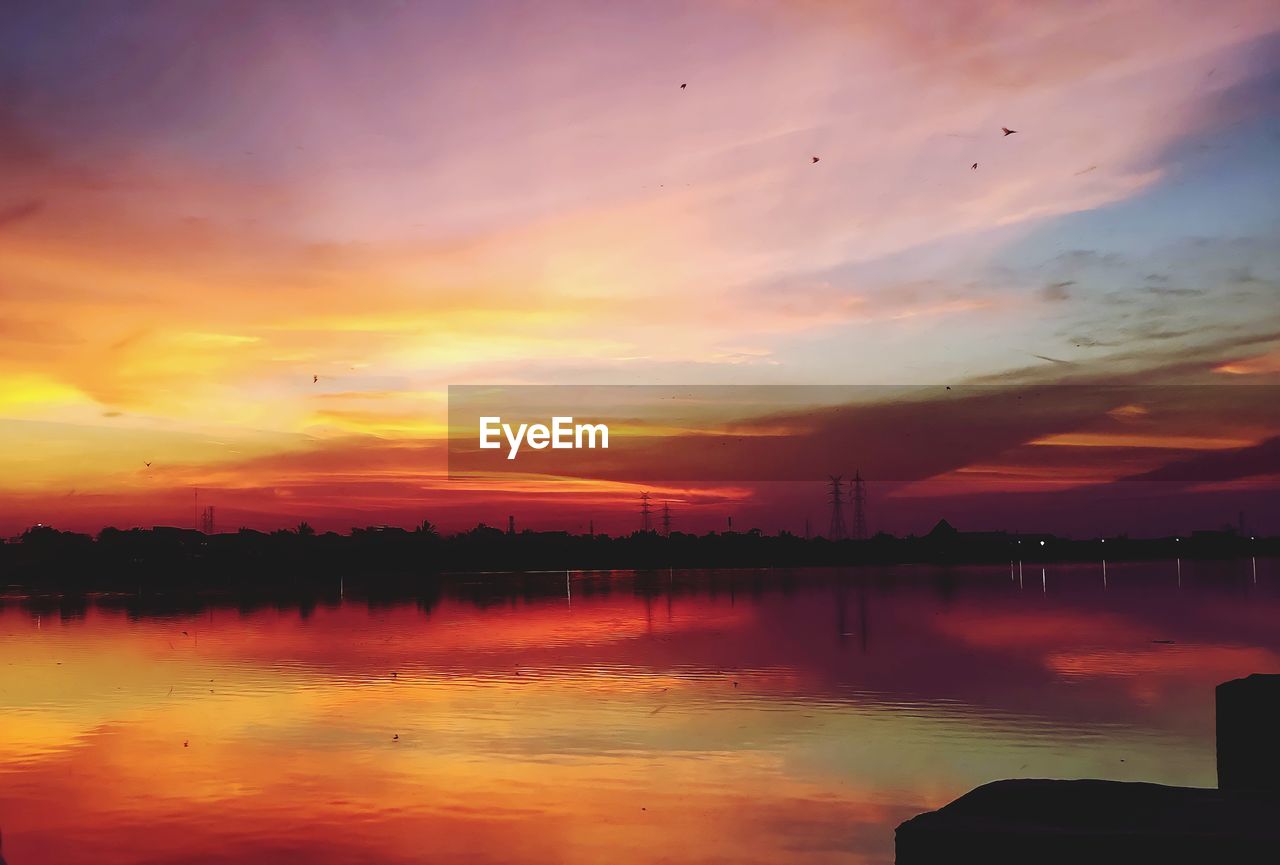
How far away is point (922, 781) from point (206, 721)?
18.0 metres

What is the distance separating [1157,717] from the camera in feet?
97.2

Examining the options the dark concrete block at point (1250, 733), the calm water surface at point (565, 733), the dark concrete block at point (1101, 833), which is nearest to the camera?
the dark concrete block at point (1101, 833)

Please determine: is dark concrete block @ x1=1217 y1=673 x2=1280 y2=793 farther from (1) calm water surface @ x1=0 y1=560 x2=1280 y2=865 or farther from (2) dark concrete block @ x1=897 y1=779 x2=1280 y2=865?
(2) dark concrete block @ x1=897 y1=779 x2=1280 y2=865

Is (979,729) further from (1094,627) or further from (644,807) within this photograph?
(1094,627)

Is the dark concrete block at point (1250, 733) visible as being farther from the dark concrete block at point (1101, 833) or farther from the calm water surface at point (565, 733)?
the dark concrete block at point (1101, 833)

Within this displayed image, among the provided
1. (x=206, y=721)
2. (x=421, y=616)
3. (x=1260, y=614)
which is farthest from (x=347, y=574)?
(x=206, y=721)

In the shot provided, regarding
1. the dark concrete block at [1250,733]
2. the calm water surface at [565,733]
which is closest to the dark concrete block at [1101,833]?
the dark concrete block at [1250,733]

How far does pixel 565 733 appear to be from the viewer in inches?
1077

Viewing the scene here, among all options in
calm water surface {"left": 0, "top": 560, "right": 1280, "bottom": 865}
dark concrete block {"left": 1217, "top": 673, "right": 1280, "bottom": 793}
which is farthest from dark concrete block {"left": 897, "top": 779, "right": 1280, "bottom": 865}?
calm water surface {"left": 0, "top": 560, "right": 1280, "bottom": 865}

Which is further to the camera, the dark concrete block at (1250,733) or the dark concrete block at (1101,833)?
the dark concrete block at (1250,733)

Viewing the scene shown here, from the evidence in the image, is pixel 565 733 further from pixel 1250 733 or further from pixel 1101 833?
pixel 1101 833

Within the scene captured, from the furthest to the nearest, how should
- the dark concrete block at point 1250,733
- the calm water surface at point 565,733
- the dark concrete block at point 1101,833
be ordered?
the calm water surface at point 565,733 < the dark concrete block at point 1250,733 < the dark concrete block at point 1101,833

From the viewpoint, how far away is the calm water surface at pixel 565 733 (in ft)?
61.3

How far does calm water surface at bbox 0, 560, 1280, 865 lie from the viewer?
18.7 metres
